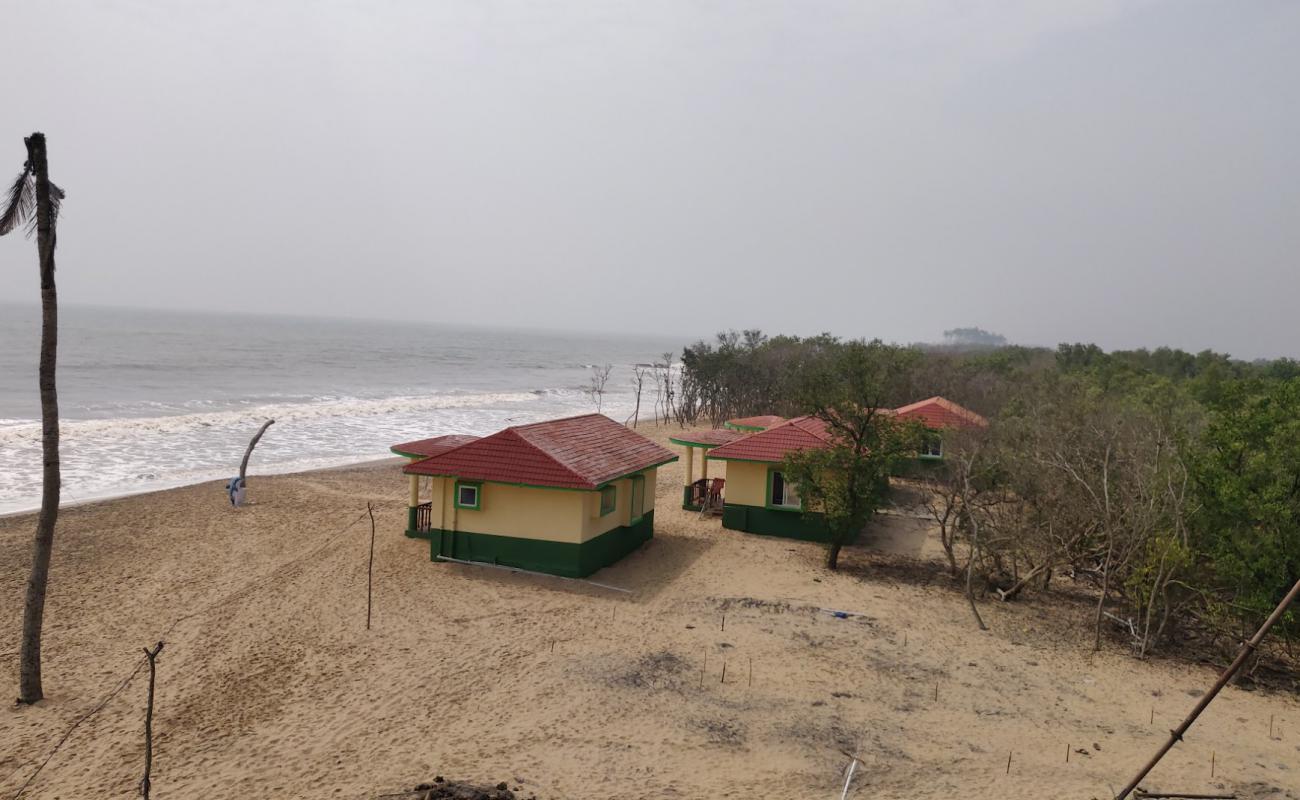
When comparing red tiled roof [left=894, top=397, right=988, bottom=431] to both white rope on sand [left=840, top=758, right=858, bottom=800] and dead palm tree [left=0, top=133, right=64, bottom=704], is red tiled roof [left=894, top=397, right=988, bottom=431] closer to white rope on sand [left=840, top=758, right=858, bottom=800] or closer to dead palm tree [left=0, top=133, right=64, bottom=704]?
white rope on sand [left=840, top=758, right=858, bottom=800]

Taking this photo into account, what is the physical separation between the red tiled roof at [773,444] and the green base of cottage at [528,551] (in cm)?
408

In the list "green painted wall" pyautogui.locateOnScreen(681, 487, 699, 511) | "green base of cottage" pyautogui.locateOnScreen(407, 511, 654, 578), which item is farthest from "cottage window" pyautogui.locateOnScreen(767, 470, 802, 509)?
"green base of cottage" pyautogui.locateOnScreen(407, 511, 654, 578)

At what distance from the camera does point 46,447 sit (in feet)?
32.4

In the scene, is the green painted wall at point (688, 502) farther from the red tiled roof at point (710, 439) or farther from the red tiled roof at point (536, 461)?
the red tiled roof at point (536, 461)

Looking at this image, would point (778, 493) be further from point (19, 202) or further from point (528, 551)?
point (19, 202)

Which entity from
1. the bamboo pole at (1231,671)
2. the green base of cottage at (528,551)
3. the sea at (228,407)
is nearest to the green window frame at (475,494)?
the green base of cottage at (528,551)

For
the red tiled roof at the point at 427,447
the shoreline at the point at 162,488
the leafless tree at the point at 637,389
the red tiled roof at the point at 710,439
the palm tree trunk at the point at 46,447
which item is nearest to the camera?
the palm tree trunk at the point at 46,447

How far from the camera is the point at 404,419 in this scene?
47.4 metres

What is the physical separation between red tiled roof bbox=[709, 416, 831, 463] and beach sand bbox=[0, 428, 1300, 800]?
2.84m

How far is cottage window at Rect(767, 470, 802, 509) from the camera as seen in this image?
1922 centimetres

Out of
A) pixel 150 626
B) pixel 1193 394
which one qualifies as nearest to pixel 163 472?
pixel 150 626

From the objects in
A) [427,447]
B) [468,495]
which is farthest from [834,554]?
A: [427,447]

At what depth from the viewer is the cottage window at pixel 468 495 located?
609 inches

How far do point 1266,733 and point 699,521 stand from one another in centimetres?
1230
